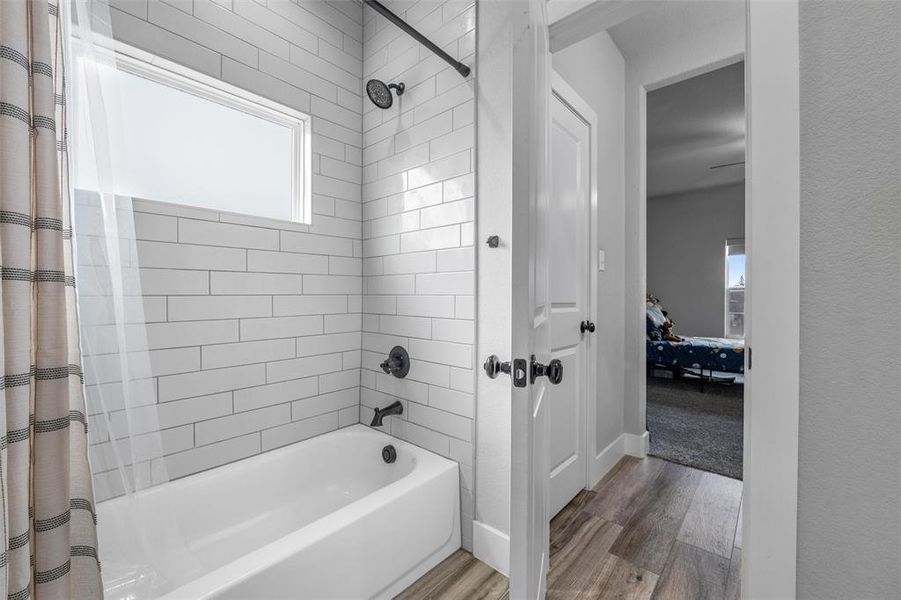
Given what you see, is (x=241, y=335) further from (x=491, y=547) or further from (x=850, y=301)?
(x=850, y=301)

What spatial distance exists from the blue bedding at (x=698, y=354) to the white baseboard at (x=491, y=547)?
12.8 feet

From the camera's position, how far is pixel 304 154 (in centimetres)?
201

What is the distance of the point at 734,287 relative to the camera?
Answer: 19.4ft

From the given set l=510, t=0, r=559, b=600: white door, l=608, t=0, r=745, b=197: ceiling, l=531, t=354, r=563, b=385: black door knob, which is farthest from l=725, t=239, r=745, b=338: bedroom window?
l=510, t=0, r=559, b=600: white door

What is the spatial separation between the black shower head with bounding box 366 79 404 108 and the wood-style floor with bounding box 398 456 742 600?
2146mm

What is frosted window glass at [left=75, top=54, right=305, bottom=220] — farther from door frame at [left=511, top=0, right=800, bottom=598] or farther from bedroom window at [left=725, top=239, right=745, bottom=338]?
bedroom window at [left=725, top=239, right=745, bottom=338]

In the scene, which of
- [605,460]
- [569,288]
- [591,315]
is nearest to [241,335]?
[569,288]

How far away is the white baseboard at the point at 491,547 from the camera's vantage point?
5.07ft

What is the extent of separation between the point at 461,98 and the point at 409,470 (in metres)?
1.75

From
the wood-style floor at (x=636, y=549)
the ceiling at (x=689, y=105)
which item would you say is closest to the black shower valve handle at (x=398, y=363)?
the wood-style floor at (x=636, y=549)

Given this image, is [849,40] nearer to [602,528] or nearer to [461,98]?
[461,98]

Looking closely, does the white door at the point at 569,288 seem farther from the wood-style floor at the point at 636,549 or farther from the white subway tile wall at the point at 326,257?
the white subway tile wall at the point at 326,257

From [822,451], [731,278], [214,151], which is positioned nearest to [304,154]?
[214,151]

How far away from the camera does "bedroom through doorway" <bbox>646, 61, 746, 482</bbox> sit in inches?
121
